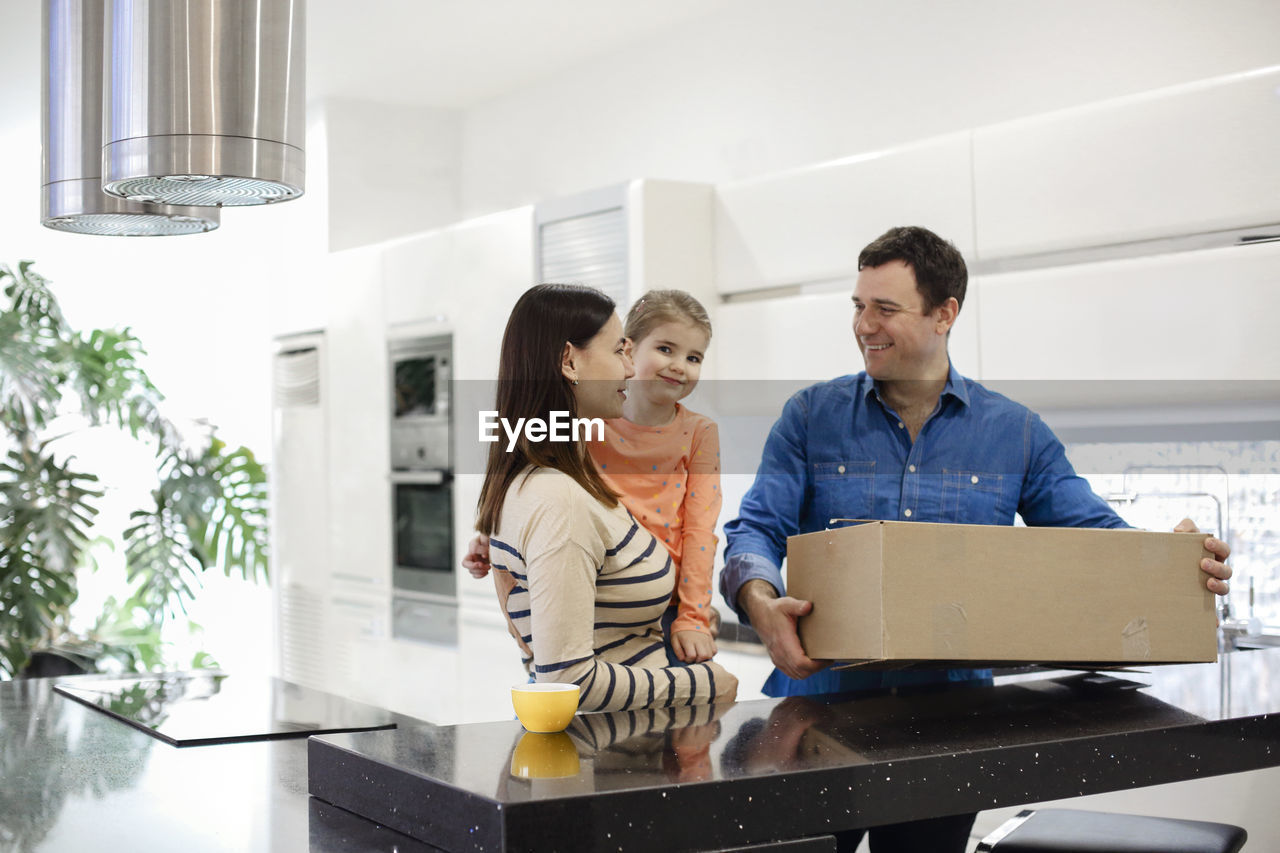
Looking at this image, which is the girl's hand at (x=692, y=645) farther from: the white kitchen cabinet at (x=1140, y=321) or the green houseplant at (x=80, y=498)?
the green houseplant at (x=80, y=498)

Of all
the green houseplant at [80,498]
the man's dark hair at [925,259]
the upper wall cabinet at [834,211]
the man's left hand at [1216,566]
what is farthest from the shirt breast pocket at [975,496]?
the green houseplant at [80,498]

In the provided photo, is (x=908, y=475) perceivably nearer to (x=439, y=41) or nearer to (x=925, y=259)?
(x=925, y=259)

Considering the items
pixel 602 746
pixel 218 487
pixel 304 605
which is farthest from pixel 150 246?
pixel 602 746

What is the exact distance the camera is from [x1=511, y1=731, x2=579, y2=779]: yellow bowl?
1.15 metres

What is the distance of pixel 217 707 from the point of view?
6.69 ft

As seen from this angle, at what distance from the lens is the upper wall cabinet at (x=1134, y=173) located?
2.44m

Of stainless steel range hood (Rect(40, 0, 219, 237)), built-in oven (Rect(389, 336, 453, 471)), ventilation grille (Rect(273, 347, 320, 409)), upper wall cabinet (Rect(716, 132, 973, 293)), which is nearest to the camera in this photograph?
stainless steel range hood (Rect(40, 0, 219, 237))

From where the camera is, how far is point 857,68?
3.79 meters

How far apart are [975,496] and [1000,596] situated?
24.3 inches

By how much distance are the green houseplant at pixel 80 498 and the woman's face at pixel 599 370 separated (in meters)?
3.43

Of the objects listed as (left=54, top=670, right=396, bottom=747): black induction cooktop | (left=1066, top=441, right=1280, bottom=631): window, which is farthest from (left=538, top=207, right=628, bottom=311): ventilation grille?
(left=54, top=670, right=396, bottom=747): black induction cooktop

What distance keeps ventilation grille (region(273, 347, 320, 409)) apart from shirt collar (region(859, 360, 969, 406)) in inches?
127

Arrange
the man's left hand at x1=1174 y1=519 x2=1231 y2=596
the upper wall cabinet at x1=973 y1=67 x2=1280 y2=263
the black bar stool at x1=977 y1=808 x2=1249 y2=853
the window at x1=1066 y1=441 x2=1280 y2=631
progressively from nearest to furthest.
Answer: the man's left hand at x1=1174 y1=519 x2=1231 y2=596
the black bar stool at x1=977 y1=808 x2=1249 y2=853
the upper wall cabinet at x1=973 y1=67 x2=1280 y2=263
the window at x1=1066 y1=441 x2=1280 y2=631

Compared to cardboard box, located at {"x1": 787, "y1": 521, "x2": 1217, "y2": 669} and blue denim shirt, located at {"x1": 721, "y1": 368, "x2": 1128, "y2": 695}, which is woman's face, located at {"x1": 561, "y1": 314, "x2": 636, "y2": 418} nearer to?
cardboard box, located at {"x1": 787, "y1": 521, "x2": 1217, "y2": 669}
